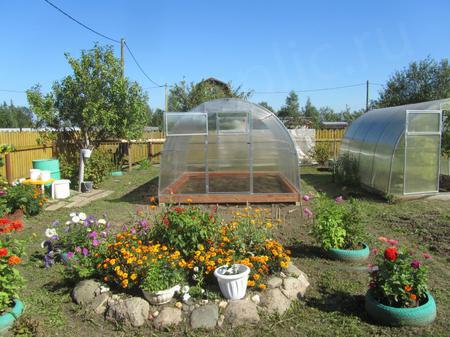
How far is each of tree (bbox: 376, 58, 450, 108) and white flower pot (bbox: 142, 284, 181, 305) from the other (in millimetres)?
19845

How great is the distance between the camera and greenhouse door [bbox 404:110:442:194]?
28.1 ft

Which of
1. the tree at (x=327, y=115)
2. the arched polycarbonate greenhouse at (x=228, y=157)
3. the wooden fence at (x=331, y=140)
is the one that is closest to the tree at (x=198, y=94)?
the wooden fence at (x=331, y=140)

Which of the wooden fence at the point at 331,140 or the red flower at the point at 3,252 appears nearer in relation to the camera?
the red flower at the point at 3,252

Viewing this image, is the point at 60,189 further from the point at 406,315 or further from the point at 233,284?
the point at 406,315

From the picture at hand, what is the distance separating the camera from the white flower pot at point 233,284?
334 centimetres

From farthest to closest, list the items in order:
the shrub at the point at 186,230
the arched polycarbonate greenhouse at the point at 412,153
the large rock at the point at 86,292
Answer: the arched polycarbonate greenhouse at the point at 412,153
the shrub at the point at 186,230
the large rock at the point at 86,292

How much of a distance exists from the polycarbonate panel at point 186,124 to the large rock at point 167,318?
5171mm

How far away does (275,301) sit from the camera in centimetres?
349

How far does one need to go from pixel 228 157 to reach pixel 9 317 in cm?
716

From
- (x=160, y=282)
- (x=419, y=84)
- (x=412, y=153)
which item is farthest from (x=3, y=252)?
(x=419, y=84)

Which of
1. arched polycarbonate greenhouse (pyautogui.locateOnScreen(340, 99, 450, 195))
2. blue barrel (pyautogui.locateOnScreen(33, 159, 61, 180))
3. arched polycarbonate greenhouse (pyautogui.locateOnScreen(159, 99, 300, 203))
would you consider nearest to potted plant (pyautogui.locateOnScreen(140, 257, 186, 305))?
arched polycarbonate greenhouse (pyautogui.locateOnScreen(159, 99, 300, 203))

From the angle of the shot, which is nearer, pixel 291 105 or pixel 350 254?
pixel 350 254

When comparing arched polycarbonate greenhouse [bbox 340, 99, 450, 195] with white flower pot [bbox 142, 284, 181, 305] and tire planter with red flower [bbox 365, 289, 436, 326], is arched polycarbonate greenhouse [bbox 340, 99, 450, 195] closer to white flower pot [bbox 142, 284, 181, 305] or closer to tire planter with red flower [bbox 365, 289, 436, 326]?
tire planter with red flower [bbox 365, 289, 436, 326]

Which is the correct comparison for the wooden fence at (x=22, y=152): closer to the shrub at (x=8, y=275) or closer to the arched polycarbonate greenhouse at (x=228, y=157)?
the arched polycarbonate greenhouse at (x=228, y=157)
